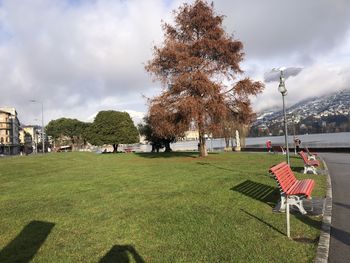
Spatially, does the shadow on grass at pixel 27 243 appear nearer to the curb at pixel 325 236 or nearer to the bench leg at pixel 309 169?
the curb at pixel 325 236

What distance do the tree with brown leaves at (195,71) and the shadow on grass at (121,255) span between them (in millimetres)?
20654

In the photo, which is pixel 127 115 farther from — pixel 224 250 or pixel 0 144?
pixel 0 144

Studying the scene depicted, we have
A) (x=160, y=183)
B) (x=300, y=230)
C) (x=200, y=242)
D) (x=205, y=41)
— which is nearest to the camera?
(x=200, y=242)

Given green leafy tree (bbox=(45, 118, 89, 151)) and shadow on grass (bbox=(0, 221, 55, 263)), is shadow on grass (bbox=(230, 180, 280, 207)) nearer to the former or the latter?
shadow on grass (bbox=(0, 221, 55, 263))

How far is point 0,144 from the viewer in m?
134

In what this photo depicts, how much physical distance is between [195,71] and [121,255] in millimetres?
23316

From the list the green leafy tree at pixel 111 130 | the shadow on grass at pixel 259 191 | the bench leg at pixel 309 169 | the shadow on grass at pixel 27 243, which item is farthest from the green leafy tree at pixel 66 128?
the shadow on grass at pixel 27 243

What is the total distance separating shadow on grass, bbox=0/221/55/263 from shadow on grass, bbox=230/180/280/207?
5.18 meters

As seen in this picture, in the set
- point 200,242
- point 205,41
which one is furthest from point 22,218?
point 205,41

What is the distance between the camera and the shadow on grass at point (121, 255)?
576cm

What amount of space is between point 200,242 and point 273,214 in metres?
2.58

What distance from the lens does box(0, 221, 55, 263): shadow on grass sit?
19.9 ft

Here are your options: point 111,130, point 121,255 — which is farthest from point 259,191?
point 111,130

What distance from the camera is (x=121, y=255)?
5996 millimetres
